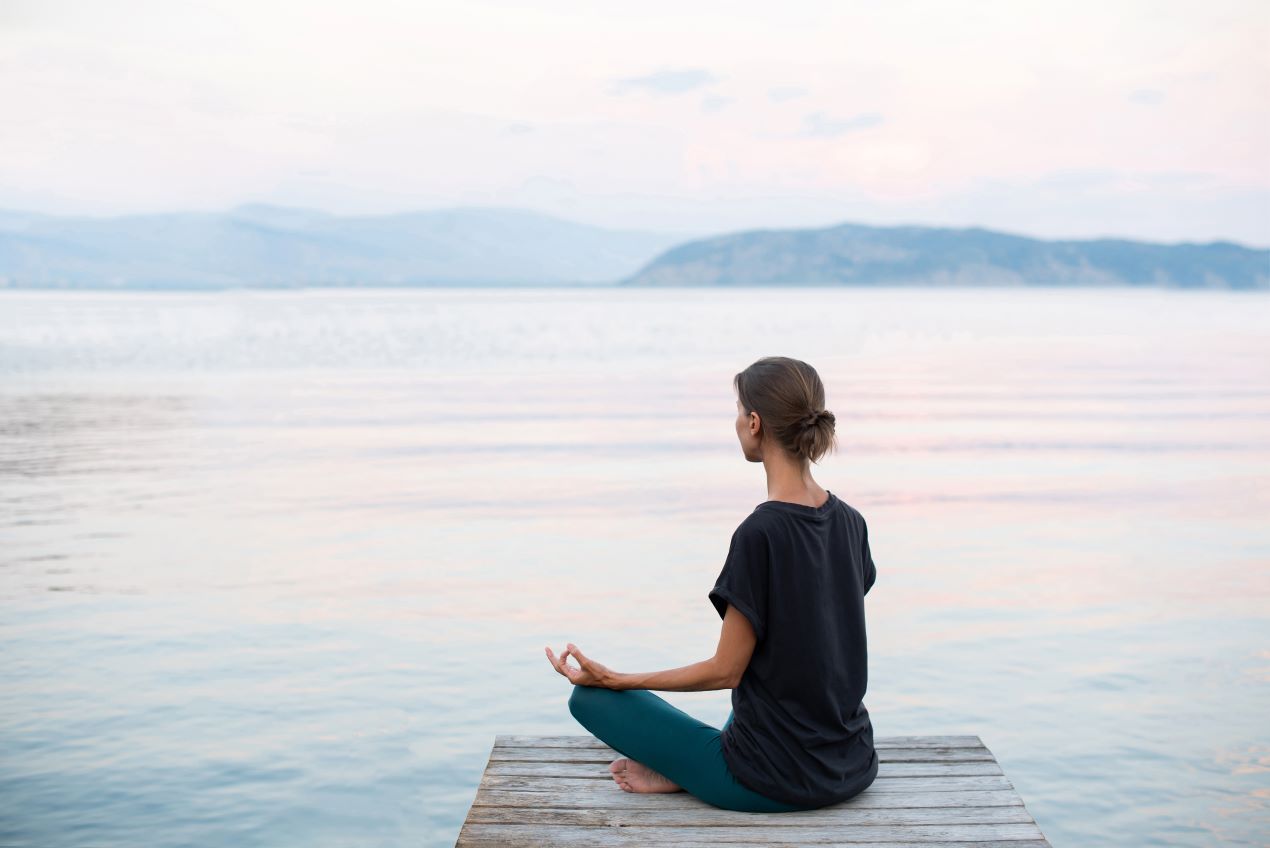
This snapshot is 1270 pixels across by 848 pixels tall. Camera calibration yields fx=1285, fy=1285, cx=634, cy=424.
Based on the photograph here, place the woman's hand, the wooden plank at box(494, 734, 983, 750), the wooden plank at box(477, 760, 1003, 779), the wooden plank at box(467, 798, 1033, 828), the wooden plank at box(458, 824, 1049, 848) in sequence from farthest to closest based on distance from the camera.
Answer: the wooden plank at box(494, 734, 983, 750) < the wooden plank at box(477, 760, 1003, 779) < the woman's hand < the wooden plank at box(467, 798, 1033, 828) < the wooden plank at box(458, 824, 1049, 848)

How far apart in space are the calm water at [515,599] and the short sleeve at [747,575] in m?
3.81

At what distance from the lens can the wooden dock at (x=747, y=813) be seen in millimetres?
4375

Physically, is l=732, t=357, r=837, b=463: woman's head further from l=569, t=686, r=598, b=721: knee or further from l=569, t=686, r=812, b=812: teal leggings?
l=569, t=686, r=598, b=721: knee

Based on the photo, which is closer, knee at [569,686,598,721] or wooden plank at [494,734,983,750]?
knee at [569,686,598,721]

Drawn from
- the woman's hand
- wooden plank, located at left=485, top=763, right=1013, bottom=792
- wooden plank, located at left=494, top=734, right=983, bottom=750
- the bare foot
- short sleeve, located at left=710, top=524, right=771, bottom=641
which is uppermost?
Result: short sleeve, located at left=710, top=524, right=771, bottom=641

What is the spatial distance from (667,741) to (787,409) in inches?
53.2

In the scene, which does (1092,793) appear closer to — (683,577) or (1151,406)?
(683,577)

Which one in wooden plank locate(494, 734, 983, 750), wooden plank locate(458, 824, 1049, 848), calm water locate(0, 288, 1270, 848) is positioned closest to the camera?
wooden plank locate(458, 824, 1049, 848)

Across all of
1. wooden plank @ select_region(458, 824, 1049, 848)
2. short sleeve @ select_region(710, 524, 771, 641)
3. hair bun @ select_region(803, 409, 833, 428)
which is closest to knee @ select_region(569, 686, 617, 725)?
wooden plank @ select_region(458, 824, 1049, 848)

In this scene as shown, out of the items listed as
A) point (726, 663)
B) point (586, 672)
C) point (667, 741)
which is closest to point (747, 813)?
point (667, 741)

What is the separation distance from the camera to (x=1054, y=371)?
133ft

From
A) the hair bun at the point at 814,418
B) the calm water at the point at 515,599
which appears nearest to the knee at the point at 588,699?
the hair bun at the point at 814,418

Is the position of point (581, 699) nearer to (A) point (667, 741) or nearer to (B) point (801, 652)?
(A) point (667, 741)

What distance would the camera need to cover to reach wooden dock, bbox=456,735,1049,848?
4375 millimetres
